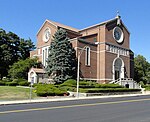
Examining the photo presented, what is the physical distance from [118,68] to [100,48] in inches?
290

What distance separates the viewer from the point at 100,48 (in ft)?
183

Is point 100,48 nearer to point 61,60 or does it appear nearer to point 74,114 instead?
point 61,60

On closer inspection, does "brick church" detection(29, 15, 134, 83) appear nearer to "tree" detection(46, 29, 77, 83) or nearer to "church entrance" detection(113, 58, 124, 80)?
"church entrance" detection(113, 58, 124, 80)

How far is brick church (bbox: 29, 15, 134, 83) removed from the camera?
53.0m

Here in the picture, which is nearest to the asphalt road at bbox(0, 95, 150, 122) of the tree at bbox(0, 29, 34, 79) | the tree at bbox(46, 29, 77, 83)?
the tree at bbox(46, 29, 77, 83)

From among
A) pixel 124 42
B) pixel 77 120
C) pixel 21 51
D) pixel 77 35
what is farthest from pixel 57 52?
pixel 77 120

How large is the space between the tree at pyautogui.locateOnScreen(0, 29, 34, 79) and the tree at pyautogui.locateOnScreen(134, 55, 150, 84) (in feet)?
113

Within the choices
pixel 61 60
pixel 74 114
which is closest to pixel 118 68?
pixel 61 60

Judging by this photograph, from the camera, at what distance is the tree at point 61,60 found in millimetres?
47219

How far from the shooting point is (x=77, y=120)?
11094 millimetres

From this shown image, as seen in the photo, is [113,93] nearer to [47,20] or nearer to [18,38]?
[47,20]

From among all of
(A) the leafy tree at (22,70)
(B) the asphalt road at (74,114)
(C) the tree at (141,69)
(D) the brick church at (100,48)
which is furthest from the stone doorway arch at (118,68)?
(B) the asphalt road at (74,114)

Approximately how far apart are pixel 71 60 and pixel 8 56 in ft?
82.2

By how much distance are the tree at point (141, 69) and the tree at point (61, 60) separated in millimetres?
29846
